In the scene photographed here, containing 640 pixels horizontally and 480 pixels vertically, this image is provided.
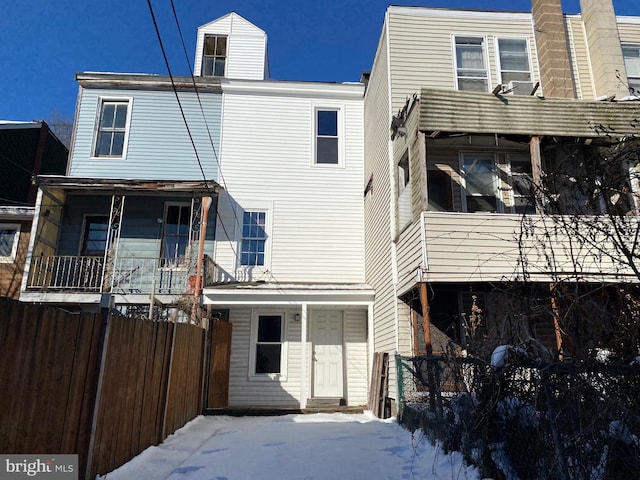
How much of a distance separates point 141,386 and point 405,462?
339 centimetres

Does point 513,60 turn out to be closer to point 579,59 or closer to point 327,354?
point 579,59

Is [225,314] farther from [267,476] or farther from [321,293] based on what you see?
[267,476]

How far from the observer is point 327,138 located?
13617 mm

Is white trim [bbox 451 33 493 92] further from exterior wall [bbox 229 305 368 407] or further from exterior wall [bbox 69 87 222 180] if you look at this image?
exterior wall [bbox 69 87 222 180]

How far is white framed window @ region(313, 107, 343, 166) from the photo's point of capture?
13.5 m

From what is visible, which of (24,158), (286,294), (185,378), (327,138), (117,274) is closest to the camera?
(185,378)

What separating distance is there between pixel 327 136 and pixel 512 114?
5.89 meters

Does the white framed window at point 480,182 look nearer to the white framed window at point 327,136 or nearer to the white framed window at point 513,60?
the white framed window at point 513,60

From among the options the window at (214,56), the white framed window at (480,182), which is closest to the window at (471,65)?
the white framed window at (480,182)

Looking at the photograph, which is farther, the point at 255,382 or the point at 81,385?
the point at 255,382

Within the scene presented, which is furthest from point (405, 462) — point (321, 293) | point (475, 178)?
point (475, 178)

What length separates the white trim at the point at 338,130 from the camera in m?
13.3

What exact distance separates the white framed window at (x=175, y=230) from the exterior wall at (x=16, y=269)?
4287 mm

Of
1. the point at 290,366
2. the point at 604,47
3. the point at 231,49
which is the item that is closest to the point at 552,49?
the point at 604,47
